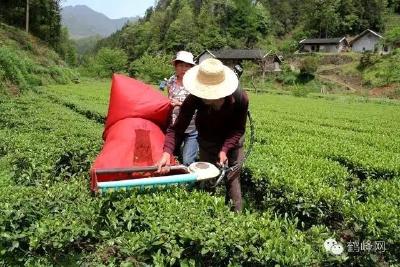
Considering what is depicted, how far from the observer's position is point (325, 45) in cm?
7800

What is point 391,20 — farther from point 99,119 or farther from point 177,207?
point 177,207

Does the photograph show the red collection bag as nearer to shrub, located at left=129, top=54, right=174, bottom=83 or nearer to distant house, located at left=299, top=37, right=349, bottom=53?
shrub, located at left=129, top=54, right=174, bottom=83

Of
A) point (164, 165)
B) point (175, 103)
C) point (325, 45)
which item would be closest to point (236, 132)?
point (164, 165)

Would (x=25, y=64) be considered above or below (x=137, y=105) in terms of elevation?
below

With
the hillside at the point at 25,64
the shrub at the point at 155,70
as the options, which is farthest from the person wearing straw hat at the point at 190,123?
the shrub at the point at 155,70

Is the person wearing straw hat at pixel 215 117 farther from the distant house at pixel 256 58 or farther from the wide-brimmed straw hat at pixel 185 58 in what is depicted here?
the distant house at pixel 256 58

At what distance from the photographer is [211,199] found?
16.6 ft

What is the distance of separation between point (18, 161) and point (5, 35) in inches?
1467

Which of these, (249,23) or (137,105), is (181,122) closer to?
(137,105)

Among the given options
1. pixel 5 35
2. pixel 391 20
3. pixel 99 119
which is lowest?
pixel 99 119

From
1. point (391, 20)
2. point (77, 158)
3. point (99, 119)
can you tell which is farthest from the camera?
point (391, 20)

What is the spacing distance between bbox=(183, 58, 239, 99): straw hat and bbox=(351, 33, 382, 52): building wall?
7465cm

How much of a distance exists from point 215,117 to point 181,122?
421 mm

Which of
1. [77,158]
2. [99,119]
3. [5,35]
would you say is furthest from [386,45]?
[77,158]
